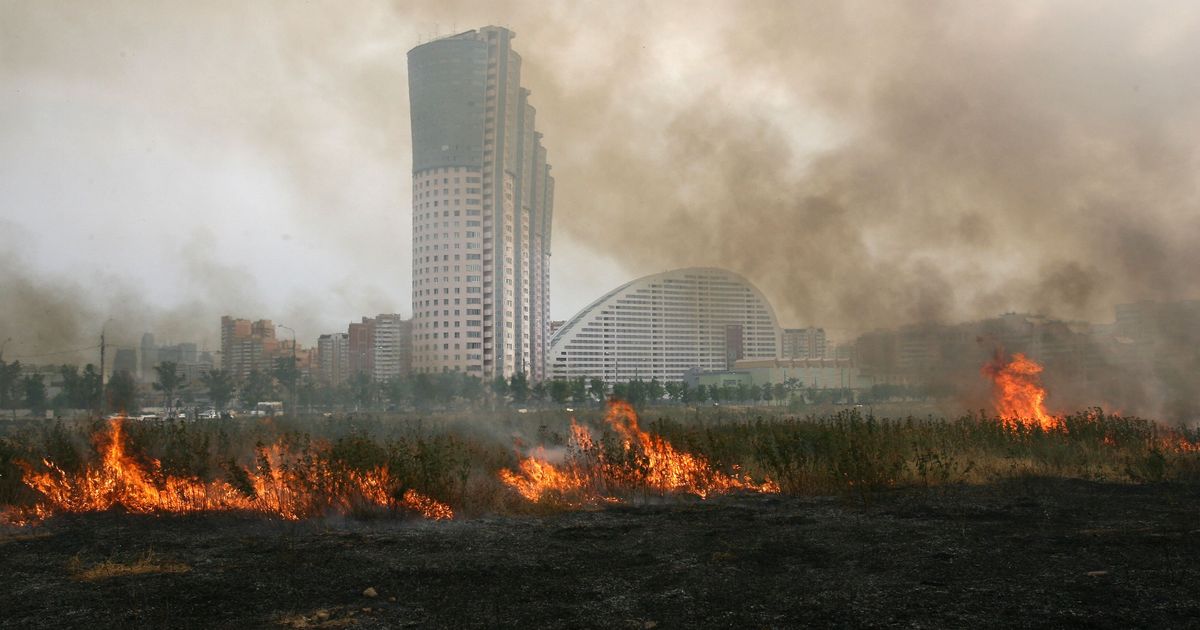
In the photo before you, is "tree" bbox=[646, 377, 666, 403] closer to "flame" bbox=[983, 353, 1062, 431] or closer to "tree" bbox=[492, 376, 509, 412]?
"tree" bbox=[492, 376, 509, 412]

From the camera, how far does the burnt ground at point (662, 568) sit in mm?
7559

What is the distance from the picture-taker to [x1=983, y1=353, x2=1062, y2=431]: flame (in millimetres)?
28219

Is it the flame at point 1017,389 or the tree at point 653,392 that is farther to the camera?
the tree at point 653,392

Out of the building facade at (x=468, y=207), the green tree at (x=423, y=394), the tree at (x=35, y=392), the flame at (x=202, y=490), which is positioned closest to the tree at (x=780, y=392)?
the green tree at (x=423, y=394)

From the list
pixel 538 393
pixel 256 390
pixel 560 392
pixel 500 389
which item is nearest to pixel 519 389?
pixel 538 393

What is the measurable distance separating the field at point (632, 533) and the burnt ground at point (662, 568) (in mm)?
49

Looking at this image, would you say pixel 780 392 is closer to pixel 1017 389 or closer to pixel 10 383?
pixel 1017 389

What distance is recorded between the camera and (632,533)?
12492mm

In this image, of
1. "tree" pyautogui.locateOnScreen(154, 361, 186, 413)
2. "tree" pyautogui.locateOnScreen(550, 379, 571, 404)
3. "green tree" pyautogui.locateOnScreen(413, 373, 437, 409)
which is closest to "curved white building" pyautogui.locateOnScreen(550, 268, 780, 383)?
"tree" pyautogui.locateOnScreen(550, 379, 571, 404)

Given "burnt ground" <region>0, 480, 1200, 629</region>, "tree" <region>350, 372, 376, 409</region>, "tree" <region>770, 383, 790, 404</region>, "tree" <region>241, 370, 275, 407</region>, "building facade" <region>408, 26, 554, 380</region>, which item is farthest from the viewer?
"building facade" <region>408, 26, 554, 380</region>

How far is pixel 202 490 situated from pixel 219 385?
46.6 meters

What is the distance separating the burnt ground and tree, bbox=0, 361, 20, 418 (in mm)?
34540

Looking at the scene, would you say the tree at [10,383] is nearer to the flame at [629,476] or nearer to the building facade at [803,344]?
the flame at [629,476]

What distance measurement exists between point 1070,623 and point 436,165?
127344 mm
